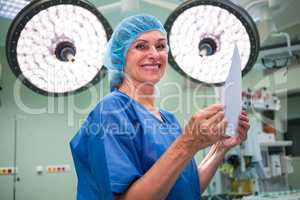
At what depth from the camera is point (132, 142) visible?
83cm

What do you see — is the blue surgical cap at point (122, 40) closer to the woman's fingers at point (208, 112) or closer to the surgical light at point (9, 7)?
the woman's fingers at point (208, 112)

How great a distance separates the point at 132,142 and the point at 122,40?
0.36 m

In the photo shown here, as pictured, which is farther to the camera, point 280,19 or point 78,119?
point 78,119

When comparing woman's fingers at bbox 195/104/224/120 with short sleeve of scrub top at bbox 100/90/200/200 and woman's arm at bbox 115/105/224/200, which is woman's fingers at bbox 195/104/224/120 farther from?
short sleeve of scrub top at bbox 100/90/200/200

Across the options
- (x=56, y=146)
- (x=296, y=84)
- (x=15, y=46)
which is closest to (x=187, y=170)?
(x=15, y=46)

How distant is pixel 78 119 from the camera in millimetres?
3535

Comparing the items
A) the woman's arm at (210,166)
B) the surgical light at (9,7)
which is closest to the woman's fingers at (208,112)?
the woman's arm at (210,166)

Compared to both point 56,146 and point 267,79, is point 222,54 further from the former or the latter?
point 267,79

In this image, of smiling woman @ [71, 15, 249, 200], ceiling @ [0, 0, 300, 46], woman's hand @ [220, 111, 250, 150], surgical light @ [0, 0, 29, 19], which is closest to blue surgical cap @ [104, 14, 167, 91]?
smiling woman @ [71, 15, 249, 200]

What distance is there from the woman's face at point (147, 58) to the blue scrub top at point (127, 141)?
0.27 ft

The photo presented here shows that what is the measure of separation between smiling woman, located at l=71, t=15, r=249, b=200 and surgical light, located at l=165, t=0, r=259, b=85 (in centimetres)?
12

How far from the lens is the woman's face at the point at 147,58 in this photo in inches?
38.1

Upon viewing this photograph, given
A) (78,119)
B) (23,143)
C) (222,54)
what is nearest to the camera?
(222,54)

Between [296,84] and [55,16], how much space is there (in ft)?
11.0
